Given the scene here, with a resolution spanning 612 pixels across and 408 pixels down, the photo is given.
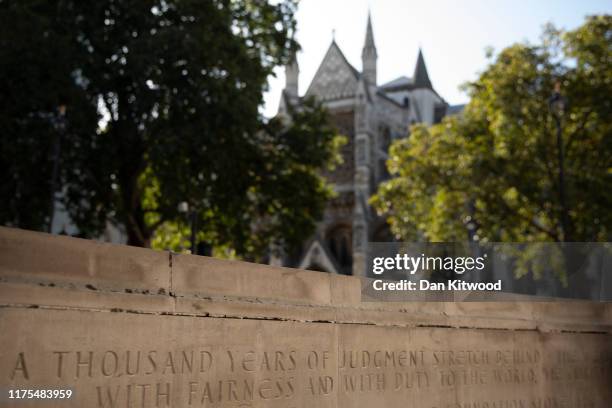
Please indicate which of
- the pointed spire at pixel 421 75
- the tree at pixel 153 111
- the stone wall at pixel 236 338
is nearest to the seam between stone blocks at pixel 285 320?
the stone wall at pixel 236 338

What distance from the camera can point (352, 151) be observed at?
186 feet

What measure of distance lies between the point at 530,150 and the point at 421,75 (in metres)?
45.2

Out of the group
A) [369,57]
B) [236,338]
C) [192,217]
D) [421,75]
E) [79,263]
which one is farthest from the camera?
[421,75]

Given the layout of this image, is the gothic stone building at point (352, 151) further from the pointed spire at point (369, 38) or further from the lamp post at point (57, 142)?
the lamp post at point (57, 142)

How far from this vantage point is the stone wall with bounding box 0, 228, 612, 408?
163 inches

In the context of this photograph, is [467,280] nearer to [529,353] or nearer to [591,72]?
[529,353]

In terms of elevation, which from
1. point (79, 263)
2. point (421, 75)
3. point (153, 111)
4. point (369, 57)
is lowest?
point (79, 263)

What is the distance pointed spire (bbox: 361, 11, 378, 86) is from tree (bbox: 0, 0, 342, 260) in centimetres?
3435

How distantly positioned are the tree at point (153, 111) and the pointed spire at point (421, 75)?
46.5m

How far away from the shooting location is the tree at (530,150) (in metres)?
24.8


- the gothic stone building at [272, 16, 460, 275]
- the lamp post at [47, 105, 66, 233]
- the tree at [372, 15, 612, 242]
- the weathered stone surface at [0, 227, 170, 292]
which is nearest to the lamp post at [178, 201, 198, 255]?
the lamp post at [47, 105, 66, 233]

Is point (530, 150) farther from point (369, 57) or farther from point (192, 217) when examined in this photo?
point (369, 57)

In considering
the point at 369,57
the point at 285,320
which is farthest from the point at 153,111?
the point at 369,57

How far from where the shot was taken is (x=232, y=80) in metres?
20.0
